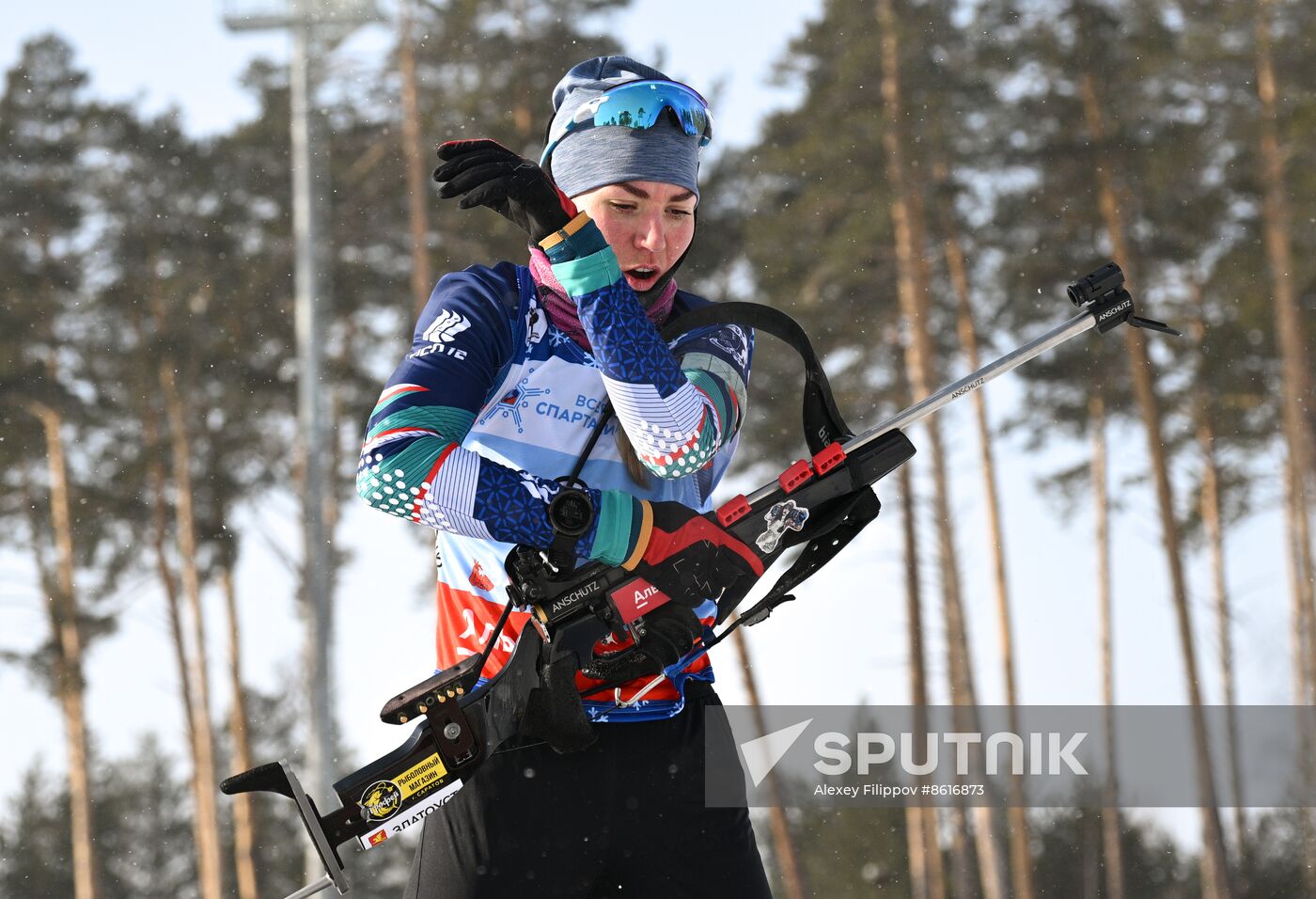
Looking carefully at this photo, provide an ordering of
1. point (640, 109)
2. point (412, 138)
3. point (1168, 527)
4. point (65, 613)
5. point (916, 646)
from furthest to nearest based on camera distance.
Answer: point (65, 613) < point (916, 646) < point (1168, 527) < point (412, 138) < point (640, 109)

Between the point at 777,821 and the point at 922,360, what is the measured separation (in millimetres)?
5504

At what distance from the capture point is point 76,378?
15.1 metres

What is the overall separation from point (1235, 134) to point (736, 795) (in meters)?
13.4

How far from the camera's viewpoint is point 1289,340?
13.3m

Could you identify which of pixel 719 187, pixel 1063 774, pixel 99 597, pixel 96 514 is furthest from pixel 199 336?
pixel 1063 774

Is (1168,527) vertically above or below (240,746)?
above

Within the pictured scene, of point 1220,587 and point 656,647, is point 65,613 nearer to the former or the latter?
point 1220,587

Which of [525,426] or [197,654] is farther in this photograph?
[197,654]

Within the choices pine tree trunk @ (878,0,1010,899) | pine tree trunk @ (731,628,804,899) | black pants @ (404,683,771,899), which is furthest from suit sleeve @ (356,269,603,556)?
pine tree trunk @ (878,0,1010,899)

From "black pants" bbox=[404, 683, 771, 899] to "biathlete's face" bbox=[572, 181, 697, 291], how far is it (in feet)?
2.45

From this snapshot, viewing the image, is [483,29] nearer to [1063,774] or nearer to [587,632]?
[1063,774]

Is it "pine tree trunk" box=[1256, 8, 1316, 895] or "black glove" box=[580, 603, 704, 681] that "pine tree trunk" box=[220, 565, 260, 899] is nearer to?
"pine tree trunk" box=[1256, 8, 1316, 895]

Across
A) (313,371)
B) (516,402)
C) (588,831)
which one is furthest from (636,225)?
(313,371)

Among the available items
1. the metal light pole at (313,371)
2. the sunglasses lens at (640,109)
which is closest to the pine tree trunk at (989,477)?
the metal light pole at (313,371)
